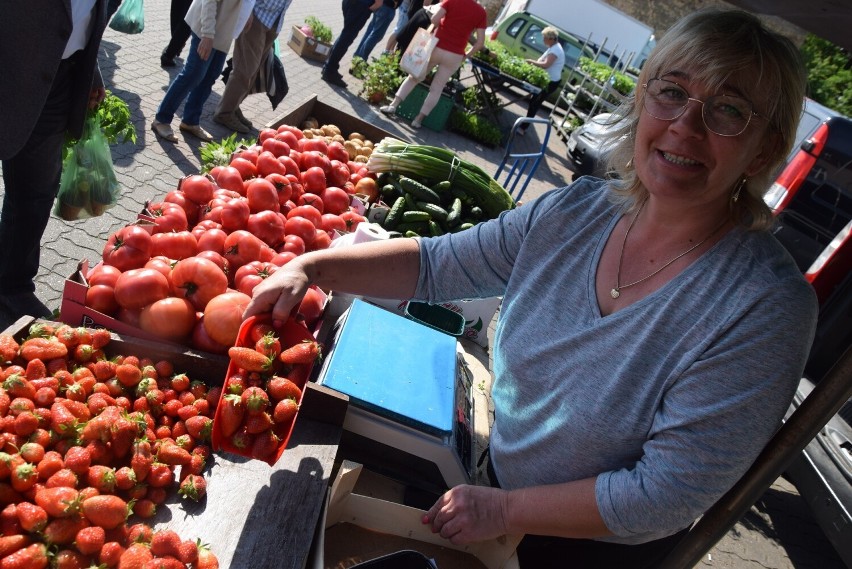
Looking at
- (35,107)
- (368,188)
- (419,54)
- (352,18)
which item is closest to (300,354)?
(35,107)

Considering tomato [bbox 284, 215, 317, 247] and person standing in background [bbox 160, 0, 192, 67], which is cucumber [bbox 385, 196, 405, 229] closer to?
tomato [bbox 284, 215, 317, 247]

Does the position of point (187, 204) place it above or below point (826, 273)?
below

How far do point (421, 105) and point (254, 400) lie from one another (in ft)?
27.8

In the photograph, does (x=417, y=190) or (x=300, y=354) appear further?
(x=417, y=190)

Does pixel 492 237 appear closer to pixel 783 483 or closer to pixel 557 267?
pixel 557 267

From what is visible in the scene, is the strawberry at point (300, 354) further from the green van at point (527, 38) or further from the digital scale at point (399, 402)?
the green van at point (527, 38)

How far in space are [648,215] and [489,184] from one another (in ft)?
10.2

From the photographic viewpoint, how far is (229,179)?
3158mm

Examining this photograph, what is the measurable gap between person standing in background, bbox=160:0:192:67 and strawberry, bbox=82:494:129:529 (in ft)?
20.6

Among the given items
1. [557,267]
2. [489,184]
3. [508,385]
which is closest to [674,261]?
[557,267]

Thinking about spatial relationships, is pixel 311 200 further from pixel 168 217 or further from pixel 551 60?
pixel 551 60

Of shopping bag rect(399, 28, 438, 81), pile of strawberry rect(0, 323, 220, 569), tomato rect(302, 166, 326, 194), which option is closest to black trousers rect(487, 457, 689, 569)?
pile of strawberry rect(0, 323, 220, 569)

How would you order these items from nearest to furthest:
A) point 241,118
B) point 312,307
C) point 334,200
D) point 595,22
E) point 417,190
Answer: point 312,307 < point 334,200 < point 417,190 < point 241,118 < point 595,22

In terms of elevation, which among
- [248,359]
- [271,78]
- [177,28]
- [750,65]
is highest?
[750,65]
